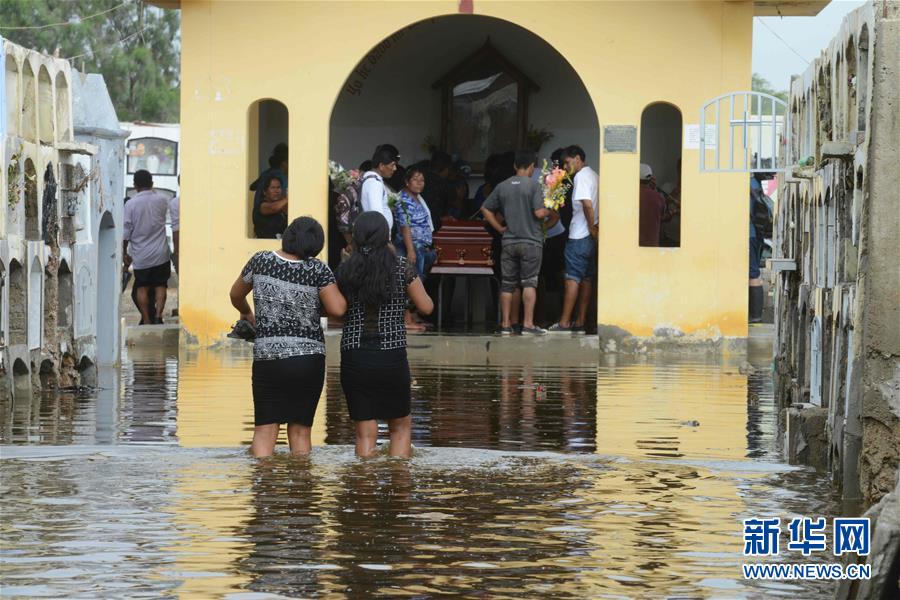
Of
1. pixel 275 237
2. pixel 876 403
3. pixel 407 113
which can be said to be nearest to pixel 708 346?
pixel 275 237

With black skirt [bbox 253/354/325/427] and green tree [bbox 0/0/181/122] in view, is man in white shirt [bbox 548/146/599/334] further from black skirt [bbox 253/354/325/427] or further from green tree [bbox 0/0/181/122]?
green tree [bbox 0/0/181/122]

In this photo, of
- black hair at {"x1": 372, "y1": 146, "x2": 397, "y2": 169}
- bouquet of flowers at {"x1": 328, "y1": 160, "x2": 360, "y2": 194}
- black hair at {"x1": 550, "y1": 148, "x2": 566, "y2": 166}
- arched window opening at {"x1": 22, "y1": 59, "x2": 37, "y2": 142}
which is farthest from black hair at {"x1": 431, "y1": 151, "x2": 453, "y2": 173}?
arched window opening at {"x1": 22, "y1": 59, "x2": 37, "y2": 142}

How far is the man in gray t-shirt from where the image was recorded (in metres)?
18.2

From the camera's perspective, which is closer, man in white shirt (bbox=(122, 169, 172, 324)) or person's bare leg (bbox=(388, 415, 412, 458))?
person's bare leg (bbox=(388, 415, 412, 458))

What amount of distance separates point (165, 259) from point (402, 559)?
14713mm

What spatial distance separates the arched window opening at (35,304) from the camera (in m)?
13.5

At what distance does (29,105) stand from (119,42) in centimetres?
4661

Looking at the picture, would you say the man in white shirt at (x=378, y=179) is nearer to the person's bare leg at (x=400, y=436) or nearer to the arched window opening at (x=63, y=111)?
the arched window opening at (x=63, y=111)

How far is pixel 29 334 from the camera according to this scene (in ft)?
44.3

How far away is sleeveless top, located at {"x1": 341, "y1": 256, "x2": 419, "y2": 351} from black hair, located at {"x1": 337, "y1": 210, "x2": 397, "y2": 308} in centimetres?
5

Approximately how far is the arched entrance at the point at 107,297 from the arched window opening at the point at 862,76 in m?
8.54

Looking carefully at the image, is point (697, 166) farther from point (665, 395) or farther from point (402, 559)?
point (402, 559)

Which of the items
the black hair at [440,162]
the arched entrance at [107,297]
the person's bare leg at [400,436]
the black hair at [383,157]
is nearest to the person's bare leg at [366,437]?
the person's bare leg at [400,436]

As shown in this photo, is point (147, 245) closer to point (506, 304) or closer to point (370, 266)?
point (506, 304)
